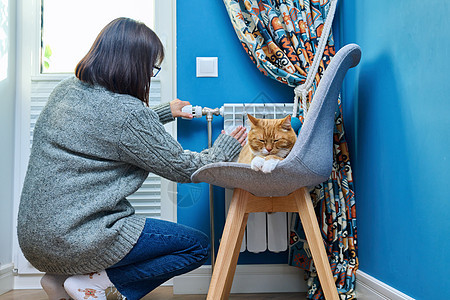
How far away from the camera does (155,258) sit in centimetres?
135

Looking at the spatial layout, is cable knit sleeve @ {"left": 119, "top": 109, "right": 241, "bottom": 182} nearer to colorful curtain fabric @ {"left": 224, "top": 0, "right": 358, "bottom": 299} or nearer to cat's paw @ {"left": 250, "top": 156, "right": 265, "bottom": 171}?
cat's paw @ {"left": 250, "top": 156, "right": 265, "bottom": 171}

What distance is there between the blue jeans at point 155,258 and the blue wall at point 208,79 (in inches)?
20.5

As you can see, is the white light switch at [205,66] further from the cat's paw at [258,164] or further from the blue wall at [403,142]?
the cat's paw at [258,164]

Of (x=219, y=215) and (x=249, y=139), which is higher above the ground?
(x=249, y=139)

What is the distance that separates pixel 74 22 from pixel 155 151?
1298mm

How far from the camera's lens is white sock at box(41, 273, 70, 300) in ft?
4.39

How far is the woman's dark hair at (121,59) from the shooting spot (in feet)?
4.19

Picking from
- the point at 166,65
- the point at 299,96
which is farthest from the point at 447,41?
the point at 166,65

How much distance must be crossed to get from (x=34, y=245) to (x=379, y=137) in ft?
3.82

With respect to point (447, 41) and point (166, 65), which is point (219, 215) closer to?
point (166, 65)

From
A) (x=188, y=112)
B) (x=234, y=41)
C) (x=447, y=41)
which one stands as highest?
(x=234, y=41)

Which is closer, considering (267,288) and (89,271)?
(89,271)

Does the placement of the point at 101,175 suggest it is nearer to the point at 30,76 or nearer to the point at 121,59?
the point at 121,59

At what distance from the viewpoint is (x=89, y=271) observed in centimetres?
125
